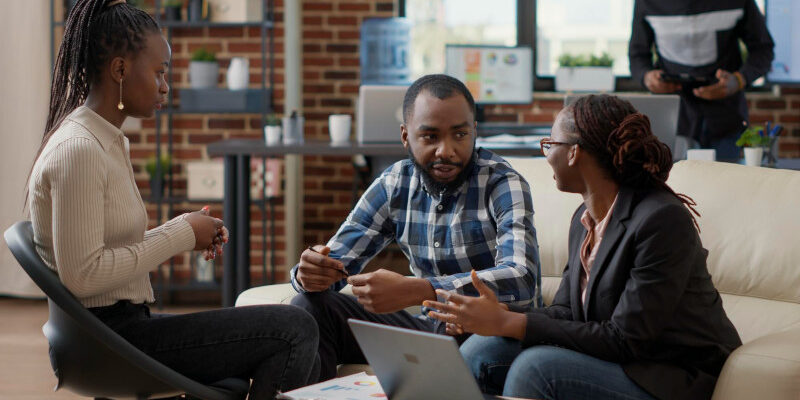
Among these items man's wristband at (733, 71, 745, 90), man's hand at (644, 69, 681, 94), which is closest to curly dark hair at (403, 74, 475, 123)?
man's hand at (644, 69, 681, 94)

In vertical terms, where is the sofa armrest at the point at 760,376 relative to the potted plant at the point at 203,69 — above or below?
below

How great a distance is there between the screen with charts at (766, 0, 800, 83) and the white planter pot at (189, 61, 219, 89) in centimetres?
303

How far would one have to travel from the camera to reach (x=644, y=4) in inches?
174

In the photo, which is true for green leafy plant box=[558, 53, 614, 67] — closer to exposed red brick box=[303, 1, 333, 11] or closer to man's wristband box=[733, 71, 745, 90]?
man's wristband box=[733, 71, 745, 90]

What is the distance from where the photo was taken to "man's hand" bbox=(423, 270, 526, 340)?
1730 mm

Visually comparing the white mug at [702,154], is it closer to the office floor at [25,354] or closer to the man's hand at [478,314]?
the man's hand at [478,314]

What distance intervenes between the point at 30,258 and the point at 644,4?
11.5ft

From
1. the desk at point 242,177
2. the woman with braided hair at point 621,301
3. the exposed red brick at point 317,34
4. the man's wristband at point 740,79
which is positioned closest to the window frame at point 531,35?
the exposed red brick at point 317,34

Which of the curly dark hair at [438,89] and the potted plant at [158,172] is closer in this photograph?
the curly dark hair at [438,89]

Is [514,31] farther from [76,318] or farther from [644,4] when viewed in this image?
[76,318]

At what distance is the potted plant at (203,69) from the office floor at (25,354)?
3.69ft

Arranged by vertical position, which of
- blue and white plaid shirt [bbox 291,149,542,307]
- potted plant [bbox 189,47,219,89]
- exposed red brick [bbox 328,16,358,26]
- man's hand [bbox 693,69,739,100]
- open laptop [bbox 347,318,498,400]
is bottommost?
open laptop [bbox 347,318,498,400]

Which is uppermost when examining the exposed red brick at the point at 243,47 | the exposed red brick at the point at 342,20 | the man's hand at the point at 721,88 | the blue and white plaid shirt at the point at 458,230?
the exposed red brick at the point at 342,20

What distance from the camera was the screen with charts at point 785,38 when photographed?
17.0ft
